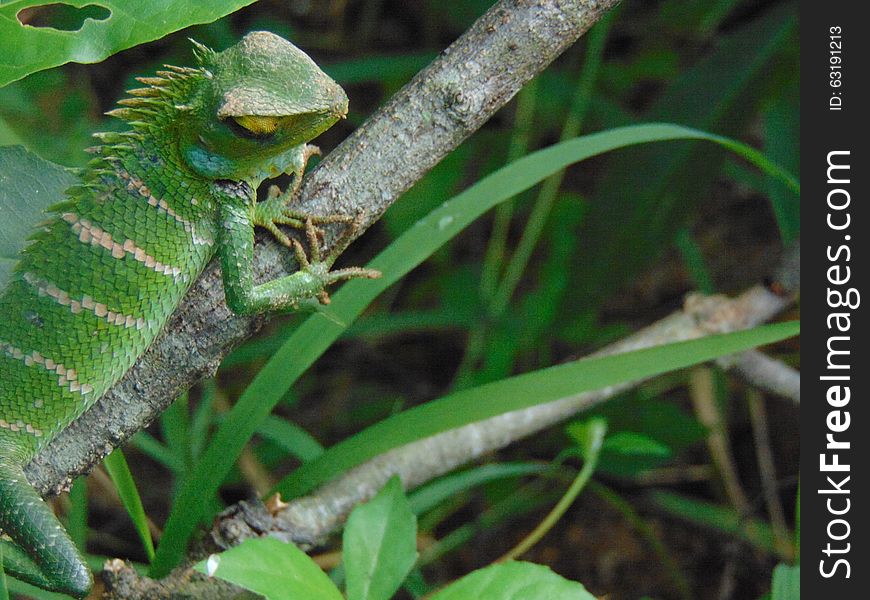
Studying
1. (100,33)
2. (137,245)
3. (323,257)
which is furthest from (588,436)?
(100,33)

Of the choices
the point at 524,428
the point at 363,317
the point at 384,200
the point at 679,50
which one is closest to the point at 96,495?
the point at 363,317

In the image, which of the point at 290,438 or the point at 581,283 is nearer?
the point at 290,438

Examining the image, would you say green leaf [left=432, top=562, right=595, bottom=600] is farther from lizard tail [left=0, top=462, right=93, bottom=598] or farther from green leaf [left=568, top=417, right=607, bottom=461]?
lizard tail [left=0, top=462, right=93, bottom=598]

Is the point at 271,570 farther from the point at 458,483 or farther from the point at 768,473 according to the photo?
the point at 768,473

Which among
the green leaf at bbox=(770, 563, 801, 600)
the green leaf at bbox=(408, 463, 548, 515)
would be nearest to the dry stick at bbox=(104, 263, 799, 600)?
the green leaf at bbox=(408, 463, 548, 515)

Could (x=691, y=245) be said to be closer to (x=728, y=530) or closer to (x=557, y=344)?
(x=557, y=344)

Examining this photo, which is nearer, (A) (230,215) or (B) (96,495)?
(A) (230,215)
